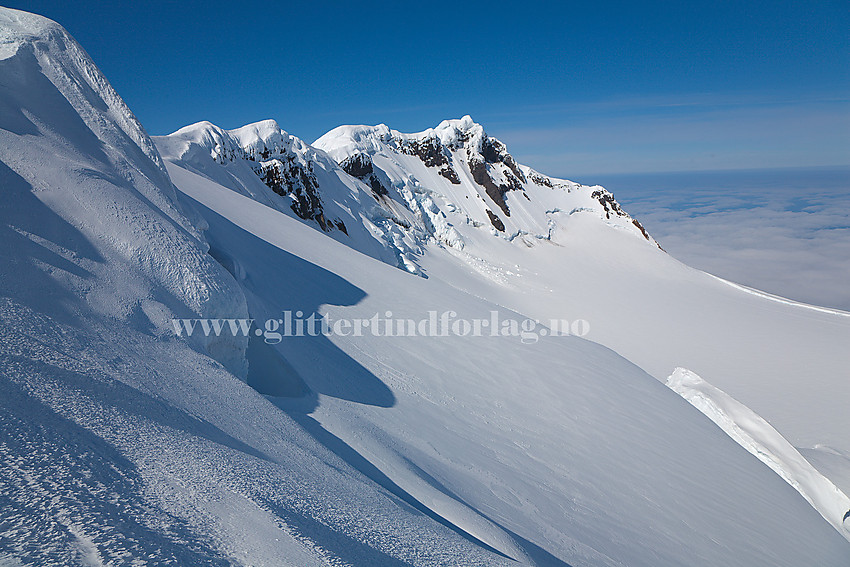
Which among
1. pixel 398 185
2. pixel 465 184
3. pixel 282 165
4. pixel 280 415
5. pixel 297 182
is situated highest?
pixel 465 184

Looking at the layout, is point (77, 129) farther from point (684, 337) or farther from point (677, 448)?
point (684, 337)

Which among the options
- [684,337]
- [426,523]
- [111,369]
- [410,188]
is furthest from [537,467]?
[410,188]

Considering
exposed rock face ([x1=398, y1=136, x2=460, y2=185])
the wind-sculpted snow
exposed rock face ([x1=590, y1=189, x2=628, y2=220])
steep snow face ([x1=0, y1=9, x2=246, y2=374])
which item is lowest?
the wind-sculpted snow

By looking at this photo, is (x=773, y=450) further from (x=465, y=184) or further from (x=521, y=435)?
(x=465, y=184)

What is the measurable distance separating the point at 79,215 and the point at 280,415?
2.06m

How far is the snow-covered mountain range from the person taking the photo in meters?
1.84

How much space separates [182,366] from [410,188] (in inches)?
1180

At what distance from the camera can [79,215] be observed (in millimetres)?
3229

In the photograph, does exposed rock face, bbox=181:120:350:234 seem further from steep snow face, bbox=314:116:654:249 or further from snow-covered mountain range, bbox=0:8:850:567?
snow-covered mountain range, bbox=0:8:850:567

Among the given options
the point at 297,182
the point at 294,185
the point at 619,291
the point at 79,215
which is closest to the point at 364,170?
the point at 297,182

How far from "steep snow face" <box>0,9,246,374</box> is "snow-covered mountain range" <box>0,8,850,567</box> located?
2 centimetres

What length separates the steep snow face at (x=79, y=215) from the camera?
A: 2822mm

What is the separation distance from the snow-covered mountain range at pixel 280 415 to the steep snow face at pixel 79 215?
0.02 m

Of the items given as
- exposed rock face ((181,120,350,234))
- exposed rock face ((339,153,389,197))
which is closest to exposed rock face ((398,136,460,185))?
exposed rock face ((339,153,389,197))
